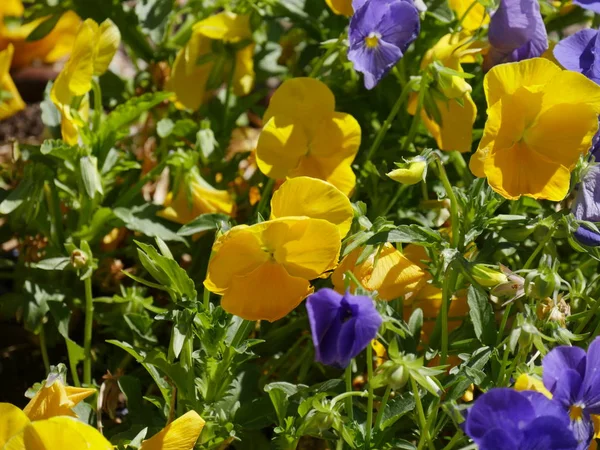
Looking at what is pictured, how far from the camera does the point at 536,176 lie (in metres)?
1.25

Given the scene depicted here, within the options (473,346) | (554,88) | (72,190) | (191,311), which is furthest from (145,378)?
(554,88)

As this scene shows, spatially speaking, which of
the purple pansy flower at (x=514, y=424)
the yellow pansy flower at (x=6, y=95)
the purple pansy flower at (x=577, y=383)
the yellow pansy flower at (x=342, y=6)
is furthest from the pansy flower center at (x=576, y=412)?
the yellow pansy flower at (x=6, y=95)

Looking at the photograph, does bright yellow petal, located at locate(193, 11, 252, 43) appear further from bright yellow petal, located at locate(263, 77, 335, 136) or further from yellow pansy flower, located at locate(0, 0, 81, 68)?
yellow pansy flower, located at locate(0, 0, 81, 68)

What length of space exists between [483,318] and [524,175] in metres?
0.20

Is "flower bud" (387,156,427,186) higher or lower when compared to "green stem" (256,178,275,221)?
higher

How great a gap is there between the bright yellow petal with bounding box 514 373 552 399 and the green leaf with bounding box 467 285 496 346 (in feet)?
0.63

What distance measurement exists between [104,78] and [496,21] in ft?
2.96

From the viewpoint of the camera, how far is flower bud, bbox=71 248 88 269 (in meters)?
1.42

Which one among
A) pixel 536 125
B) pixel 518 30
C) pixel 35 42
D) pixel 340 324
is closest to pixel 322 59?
pixel 518 30

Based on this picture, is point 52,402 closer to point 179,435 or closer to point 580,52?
point 179,435

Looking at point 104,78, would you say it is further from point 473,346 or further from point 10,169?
point 473,346

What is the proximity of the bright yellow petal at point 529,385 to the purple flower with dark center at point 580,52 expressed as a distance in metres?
0.51

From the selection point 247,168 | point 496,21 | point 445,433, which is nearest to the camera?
point 496,21

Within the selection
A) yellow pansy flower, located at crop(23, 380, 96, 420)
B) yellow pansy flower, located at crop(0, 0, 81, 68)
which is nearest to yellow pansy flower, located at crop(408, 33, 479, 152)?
yellow pansy flower, located at crop(23, 380, 96, 420)
